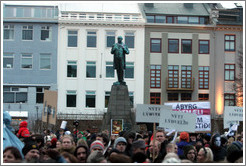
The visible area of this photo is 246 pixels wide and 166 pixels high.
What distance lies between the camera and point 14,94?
4822 centimetres

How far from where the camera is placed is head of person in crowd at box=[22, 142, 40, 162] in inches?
336

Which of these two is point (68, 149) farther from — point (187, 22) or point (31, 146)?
point (187, 22)

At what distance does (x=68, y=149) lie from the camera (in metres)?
9.49

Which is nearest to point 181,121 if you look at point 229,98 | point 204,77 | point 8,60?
point 204,77

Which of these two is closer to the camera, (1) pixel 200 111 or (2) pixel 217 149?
(2) pixel 217 149

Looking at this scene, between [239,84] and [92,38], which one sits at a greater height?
[92,38]

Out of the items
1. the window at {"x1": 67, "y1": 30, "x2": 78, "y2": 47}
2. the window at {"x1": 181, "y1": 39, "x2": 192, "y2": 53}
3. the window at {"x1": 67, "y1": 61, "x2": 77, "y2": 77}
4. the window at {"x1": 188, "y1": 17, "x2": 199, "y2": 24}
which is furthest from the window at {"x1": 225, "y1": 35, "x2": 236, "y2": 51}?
the window at {"x1": 67, "y1": 61, "x2": 77, "y2": 77}

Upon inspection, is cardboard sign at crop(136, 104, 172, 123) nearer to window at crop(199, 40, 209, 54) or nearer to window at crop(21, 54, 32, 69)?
window at crop(21, 54, 32, 69)

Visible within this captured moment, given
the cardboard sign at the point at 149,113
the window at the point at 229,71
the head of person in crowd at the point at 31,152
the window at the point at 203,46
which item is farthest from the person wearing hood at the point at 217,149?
the window at the point at 229,71

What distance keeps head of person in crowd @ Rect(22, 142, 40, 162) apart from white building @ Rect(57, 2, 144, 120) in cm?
3894

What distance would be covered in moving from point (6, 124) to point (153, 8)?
141 feet

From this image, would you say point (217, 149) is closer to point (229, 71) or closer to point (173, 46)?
point (173, 46)

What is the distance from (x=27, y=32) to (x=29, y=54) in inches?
76.7

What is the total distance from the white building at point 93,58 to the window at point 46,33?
0.89 m
